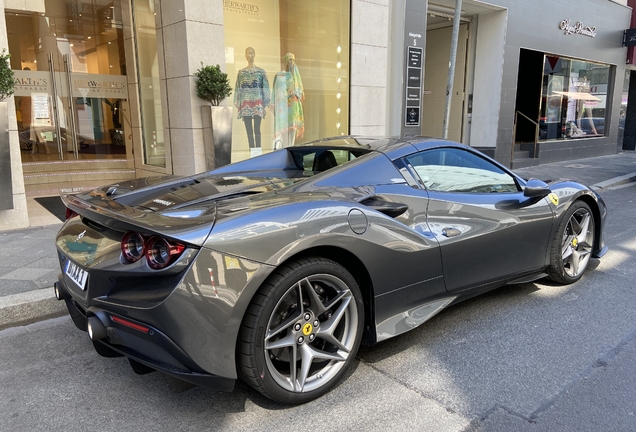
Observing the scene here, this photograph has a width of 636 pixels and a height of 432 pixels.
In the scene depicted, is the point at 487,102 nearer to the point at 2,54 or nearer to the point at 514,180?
the point at 514,180

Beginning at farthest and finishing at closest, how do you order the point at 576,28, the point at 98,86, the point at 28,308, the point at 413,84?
the point at 576,28 < the point at 98,86 < the point at 413,84 < the point at 28,308

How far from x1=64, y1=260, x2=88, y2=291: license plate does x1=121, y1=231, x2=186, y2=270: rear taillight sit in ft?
1.12

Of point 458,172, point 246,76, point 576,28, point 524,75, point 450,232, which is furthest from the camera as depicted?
point 524,75

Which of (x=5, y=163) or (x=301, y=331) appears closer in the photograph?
(x=301, y=331)

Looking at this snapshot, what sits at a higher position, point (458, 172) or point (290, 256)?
point (458, 172)

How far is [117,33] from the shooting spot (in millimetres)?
10047

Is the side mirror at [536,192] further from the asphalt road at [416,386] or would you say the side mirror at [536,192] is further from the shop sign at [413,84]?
the shop sign at [413,84]

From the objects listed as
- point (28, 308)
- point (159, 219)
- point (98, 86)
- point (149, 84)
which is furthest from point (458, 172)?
point (98, 86)

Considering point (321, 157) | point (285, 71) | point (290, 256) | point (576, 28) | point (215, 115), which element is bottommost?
point (290, 256)

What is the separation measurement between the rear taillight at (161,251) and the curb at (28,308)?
227 cm

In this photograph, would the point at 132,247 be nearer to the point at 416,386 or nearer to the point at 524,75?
the point at 416,386

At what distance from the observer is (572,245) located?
4.32m

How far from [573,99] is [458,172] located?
15354 mm

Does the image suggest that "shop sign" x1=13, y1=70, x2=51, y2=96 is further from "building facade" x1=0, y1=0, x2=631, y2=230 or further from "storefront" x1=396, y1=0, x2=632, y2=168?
"storefront" x1=396, y1=0, x2=632, y2=168
